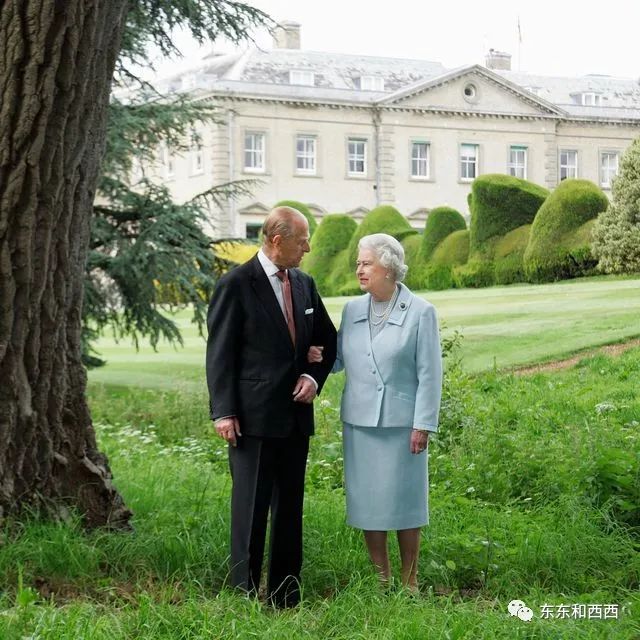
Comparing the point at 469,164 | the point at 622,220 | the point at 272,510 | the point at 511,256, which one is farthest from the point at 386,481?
the point at 469,164

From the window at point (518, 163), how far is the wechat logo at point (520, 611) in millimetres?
6238

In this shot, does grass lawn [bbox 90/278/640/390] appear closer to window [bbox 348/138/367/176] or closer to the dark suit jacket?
window [bbox 348/138/367/176]

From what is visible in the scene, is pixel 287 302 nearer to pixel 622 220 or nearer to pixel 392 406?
pixel 392 406

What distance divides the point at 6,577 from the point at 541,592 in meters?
2.02

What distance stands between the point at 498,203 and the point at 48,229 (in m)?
6.20

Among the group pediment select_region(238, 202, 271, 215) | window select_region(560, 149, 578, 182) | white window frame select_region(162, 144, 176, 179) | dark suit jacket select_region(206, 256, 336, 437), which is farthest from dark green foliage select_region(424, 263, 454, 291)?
dark suit jacket select_region(206, 256, 336, 437)

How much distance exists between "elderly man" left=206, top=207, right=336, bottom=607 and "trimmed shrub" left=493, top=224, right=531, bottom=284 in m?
5.70

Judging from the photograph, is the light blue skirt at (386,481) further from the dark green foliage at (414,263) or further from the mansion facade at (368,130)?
the dark green foliage at (414,263)

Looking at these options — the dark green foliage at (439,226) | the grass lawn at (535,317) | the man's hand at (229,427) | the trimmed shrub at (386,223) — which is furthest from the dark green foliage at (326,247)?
the man's hand at (229,427)

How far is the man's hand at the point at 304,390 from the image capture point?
4062 millimetres

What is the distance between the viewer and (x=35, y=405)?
181 inches

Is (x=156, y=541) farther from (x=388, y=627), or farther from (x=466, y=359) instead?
(x=466, y=359)

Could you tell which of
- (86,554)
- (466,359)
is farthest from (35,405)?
(466,359)

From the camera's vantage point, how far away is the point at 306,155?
1057 cm
